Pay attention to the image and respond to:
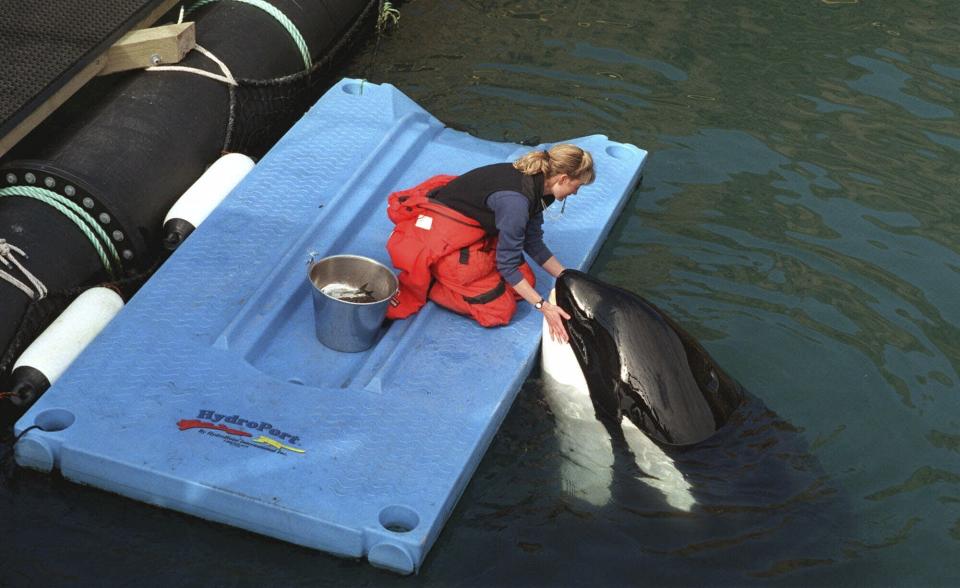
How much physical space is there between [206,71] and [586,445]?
3525mm

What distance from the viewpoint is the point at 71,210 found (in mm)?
6309

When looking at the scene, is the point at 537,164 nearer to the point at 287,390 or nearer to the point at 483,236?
the point at 483,236

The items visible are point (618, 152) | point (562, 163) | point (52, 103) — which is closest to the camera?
point (562, 163)

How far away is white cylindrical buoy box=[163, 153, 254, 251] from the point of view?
6754mm

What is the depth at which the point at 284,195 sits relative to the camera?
7062 millimetres

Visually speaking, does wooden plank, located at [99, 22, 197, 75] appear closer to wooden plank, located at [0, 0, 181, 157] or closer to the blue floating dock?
wooden plank, located at [0, 0, 181, 157]

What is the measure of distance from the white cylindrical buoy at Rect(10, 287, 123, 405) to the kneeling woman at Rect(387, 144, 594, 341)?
5.07 feet

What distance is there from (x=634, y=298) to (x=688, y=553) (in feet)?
4.27

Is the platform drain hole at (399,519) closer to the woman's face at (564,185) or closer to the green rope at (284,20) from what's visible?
the woman's face at (564,185)

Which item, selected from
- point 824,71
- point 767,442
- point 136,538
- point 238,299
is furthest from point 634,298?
point 824,71

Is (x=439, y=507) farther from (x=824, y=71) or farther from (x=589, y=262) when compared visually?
(x=824, y=71)

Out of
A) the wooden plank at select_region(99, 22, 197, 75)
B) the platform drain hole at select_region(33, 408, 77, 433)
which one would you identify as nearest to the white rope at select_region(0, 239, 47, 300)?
the platform drain hole at select_region(33, 408, 77, 433)

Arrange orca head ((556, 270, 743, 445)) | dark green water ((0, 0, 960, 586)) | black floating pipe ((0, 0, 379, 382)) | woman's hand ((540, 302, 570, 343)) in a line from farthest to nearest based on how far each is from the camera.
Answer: black floating pipe ((0, 0, 379, 382)) < woman's hand ((540, 302, 570, 343)) < orca head ((556, 270, 743, 445)) < dark green water ((0, 0, 960, 586))

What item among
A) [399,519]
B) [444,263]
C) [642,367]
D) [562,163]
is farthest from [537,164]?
[399,519]
